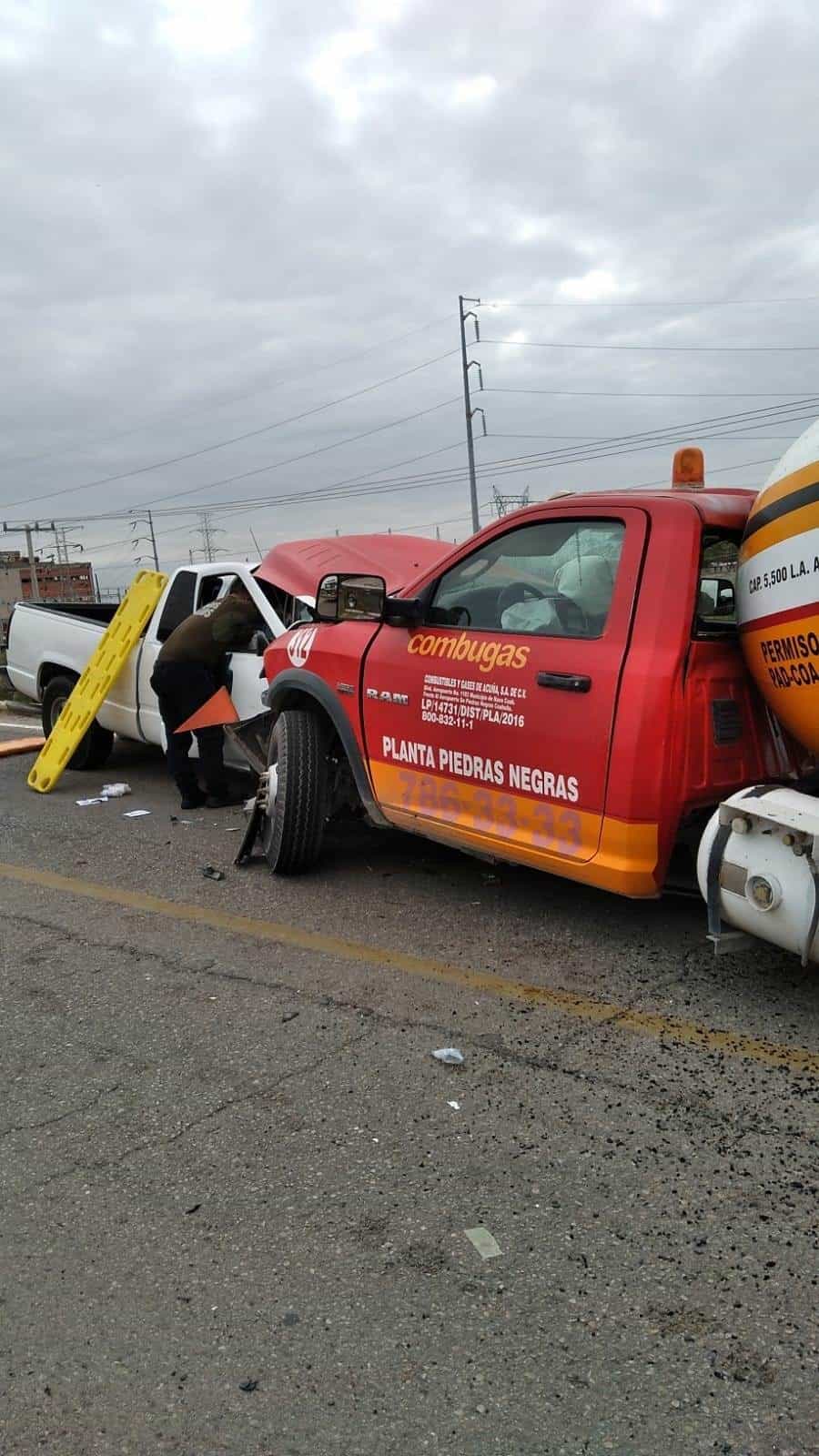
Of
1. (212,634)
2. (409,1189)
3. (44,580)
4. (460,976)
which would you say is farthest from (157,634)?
(44,580)

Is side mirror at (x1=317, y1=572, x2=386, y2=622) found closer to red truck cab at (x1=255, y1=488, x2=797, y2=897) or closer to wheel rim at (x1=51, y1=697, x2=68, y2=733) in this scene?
red truck cab at (x1=255, y1=488, x2=797, y2=897)

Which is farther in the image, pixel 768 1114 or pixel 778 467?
pixel 778 467

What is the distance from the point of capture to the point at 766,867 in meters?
3.43

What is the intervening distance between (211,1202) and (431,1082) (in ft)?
2.64

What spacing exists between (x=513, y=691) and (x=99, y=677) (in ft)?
16.9

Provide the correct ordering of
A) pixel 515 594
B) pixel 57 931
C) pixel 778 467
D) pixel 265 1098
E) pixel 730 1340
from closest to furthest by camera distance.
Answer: pixel 730 1340 → pixel 265 1098 → pixel 778 467 → pixel 515 594 → pixel 57 931

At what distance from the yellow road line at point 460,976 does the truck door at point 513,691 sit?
0.52 m

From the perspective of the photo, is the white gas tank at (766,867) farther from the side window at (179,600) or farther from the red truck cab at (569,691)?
the side window at (179,600)

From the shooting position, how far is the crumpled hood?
23.5 ft

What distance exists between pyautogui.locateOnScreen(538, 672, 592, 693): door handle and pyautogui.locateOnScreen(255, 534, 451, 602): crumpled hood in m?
2.94

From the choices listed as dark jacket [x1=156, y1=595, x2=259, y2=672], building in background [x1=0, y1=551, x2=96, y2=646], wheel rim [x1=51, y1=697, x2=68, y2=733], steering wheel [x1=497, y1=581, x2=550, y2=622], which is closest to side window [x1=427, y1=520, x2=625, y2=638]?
steering wheel [x1=497, y1=581, x2=550, y2=622]

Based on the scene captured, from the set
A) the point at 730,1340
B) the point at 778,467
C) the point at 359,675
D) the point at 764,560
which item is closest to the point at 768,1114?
the point at 730,1340

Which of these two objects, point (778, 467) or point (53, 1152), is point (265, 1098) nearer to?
point (53, 1152)

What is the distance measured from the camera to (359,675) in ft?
16.7
